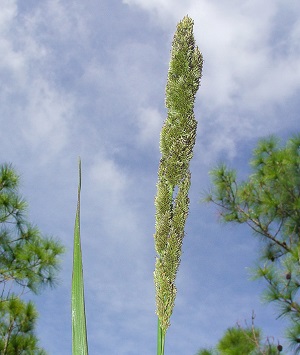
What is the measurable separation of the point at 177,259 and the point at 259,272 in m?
1.88

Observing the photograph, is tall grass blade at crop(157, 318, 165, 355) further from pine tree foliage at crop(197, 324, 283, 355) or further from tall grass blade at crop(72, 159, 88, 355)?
tall grass blade at crop(72, 159, 88, 355)

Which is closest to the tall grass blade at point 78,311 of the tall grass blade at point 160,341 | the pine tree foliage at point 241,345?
the pine tree foliage at point 241,345

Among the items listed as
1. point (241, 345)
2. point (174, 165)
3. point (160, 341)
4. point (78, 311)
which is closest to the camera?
point (78, 311)

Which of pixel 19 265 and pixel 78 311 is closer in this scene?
pixel 78 311

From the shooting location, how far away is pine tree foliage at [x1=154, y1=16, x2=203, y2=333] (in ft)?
21.6

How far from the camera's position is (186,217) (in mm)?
6988

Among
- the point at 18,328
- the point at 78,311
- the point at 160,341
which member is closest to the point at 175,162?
the point at 160,341

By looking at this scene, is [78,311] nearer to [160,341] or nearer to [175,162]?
[160,341]

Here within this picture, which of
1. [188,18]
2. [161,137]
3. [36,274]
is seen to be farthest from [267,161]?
[188,18]

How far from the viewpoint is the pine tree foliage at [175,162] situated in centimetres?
659

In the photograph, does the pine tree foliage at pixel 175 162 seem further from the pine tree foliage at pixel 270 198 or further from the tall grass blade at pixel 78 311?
the tall grass blade at pixel 78 311

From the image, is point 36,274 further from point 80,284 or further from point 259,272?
point 80,284

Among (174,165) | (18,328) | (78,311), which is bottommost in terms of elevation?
(78,311)

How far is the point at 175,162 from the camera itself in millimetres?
7242
